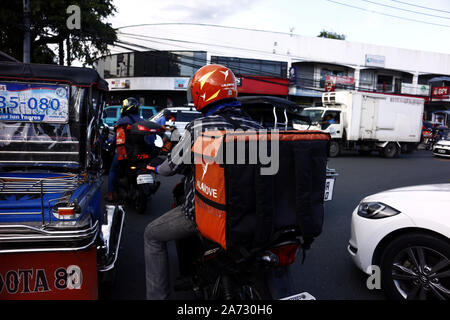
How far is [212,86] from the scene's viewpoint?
6.88 ft

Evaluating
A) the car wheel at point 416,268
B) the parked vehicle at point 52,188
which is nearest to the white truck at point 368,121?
the car wheel at point 416,268

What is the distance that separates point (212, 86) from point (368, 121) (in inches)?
591

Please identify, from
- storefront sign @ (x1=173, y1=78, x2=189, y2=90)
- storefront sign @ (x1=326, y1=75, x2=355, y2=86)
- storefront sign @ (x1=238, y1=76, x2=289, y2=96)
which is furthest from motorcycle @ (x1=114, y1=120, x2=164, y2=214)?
storefront sign @ (x1=326, y1=75, x2=355, y2=86)

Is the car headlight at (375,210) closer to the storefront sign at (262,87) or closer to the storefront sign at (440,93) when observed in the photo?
the storefront sign at (262,87)

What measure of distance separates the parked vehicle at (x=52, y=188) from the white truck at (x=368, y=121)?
11.5m

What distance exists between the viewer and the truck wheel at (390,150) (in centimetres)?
1616

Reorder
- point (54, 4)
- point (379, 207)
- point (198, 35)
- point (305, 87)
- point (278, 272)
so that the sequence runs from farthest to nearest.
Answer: point (305, 87)
point (198, 35)
point (54, 4)
point (379, 207)
point (278, 272)

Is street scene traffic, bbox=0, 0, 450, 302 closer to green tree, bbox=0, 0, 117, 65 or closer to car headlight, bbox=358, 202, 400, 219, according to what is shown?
car headlight, bbox=358, 202, 400, 219

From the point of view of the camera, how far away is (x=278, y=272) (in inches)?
74.4

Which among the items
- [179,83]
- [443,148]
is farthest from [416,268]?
[179,83]

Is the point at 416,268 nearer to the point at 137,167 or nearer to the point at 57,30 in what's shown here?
the point at 137,167
